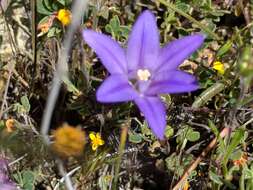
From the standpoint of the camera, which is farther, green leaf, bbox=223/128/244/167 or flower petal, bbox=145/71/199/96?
green leaf, bbox=223/128/244/167

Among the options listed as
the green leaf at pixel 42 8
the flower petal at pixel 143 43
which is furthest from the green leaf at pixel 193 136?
the green leaf at pixel 42 8

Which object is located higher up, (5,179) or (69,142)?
(69,142)

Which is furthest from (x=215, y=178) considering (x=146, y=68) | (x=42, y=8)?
(x=42, y=8)

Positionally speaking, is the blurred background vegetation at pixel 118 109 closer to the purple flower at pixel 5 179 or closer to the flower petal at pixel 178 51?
the purple flower at pixel 5 179

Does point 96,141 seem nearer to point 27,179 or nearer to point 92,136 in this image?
point 92,136

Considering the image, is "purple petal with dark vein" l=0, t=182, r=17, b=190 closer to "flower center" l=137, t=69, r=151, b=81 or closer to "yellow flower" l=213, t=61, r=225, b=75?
"flower center" l=137, t=69, r=151, b=81

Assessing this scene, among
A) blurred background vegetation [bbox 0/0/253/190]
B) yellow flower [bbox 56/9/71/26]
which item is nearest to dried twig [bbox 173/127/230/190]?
blurred background vegetation [bbox 0/0/253/190]
